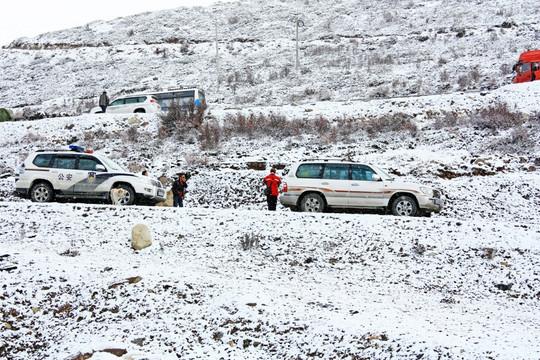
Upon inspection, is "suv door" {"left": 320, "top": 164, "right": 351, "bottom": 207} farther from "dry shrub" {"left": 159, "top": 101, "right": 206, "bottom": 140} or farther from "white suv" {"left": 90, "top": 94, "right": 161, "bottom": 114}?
"white suv" {"left": 90, "top": 94, "right": 161, "bottom": 114}

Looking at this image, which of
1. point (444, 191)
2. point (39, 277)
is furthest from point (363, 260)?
point (444, 191)

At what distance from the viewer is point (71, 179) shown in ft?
43.4

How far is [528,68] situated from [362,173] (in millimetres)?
19812

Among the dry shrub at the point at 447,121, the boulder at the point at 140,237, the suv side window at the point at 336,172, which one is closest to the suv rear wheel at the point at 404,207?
the suv side window at the point at 336,172

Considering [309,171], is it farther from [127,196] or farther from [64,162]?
[64,162]

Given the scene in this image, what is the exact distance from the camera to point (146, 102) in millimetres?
26062

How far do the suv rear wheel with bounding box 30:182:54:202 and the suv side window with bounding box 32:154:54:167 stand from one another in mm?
569

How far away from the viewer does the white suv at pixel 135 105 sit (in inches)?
1024

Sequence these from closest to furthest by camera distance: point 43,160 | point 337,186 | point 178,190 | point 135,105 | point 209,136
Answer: point 337,186, point 43,160, point 178,190, point 209,136, point 135,105

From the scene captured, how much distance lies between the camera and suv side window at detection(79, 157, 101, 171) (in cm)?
1336

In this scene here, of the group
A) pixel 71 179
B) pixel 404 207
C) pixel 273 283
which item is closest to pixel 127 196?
pixel 71 179

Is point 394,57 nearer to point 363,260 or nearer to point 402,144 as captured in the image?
point 402,144

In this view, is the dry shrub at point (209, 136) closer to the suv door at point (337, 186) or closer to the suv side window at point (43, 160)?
the suv side window at point (43, 160)

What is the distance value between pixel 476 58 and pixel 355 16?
19097 millimetres
